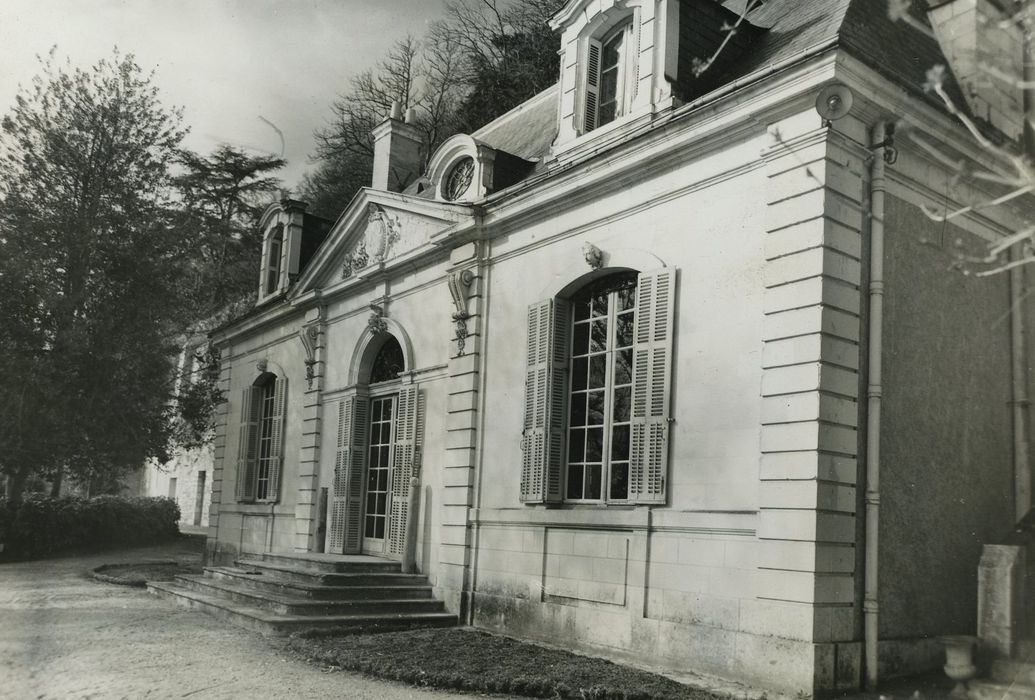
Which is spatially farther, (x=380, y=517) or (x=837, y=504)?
(x=380, y=517)

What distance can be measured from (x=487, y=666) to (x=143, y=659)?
2577mm

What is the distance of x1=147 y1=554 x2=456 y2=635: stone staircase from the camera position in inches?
346

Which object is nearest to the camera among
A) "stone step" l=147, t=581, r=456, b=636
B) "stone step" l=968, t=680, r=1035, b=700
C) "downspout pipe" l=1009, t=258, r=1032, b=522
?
"stone step" l=968, t=680, r=1035, b=700

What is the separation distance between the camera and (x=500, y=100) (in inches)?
792

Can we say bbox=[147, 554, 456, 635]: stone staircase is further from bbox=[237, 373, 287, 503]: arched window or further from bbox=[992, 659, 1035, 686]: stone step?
bbox=[992, 659, 1035, 686]: stone step

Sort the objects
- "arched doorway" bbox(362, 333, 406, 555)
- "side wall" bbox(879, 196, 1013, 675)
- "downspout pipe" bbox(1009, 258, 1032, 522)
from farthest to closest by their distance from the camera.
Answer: "arched doorway" bbox(362, 333, 406, 555) < "downspout pipe" bbox(1009, 258, 1032, 522) < "side wall" bbox(879, 196, 1013, 675)

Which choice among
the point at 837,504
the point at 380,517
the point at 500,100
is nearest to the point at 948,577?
the point at 837,504

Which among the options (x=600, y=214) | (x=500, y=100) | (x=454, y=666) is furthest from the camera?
(x=500, y=100)

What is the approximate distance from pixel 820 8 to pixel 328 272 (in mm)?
7826

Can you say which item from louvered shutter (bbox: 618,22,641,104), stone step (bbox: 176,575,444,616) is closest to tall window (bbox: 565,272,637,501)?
louvered shutter (bbox: 618,22,641,104)

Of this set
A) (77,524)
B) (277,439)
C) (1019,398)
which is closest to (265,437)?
(277,439)

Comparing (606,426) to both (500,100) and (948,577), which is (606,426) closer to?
(948,577)

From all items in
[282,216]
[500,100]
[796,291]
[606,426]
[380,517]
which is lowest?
[380,517]

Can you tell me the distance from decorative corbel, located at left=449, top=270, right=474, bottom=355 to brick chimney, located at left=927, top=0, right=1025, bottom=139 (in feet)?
16.8
